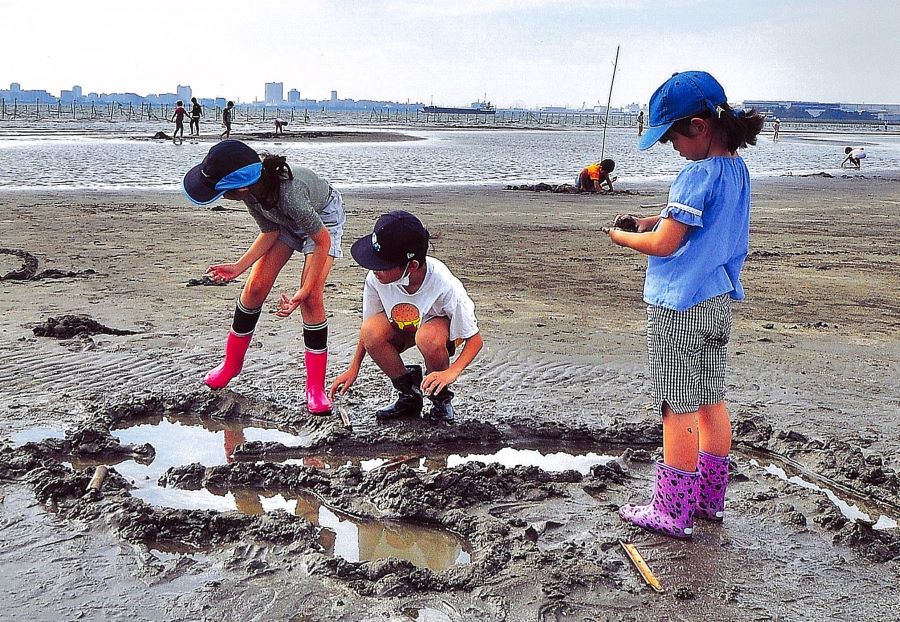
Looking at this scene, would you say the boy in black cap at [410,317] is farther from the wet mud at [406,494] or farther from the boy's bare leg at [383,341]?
the wet mud at [406,494]

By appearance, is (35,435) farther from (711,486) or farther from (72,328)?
(711,486)

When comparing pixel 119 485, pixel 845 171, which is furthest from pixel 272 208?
pixel 845 171

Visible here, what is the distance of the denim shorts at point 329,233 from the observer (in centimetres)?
459

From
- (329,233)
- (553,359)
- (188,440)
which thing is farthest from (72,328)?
(553,359)

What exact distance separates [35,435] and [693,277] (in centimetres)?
305

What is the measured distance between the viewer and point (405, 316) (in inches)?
175

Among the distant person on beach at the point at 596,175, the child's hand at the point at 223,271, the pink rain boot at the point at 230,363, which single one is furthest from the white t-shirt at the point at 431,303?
the distant person on beach at the point at 596,175

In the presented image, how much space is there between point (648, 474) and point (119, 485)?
2.25m

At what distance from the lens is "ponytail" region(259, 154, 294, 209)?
4281 mm

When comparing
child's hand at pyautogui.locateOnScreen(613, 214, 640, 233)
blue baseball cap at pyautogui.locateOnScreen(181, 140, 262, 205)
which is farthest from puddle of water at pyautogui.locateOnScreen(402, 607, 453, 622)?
blue baseball cap at pyautogui.locateOnScreen(181, 140, 262, 205)

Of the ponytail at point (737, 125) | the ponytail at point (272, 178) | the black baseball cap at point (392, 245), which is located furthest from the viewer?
the ponytail at point (272, 178)

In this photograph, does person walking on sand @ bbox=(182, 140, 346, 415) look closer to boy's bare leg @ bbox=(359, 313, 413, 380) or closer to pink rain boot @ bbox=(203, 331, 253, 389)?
pink rain boot @ bbox=(203, 331, 253, 389)

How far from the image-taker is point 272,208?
443cm

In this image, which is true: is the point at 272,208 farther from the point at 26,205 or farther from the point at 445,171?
the point at 445,171
